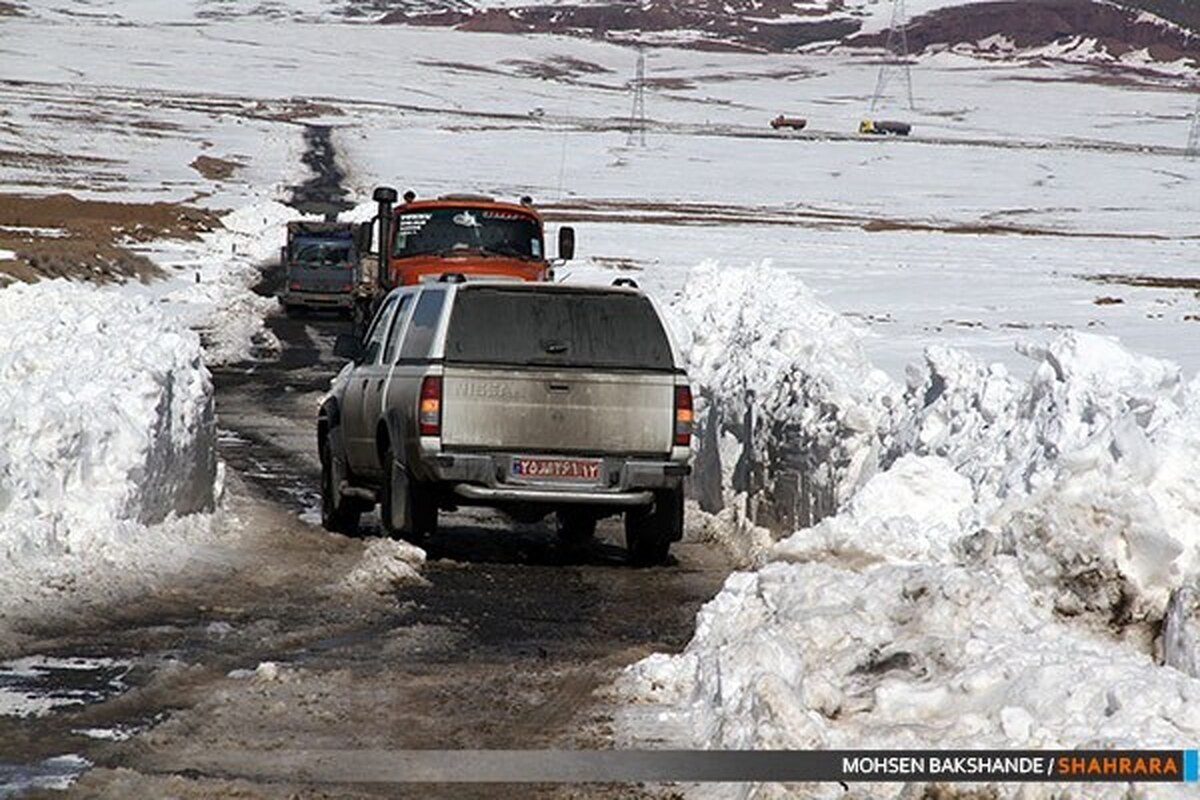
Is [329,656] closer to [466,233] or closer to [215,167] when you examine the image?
[466,233]

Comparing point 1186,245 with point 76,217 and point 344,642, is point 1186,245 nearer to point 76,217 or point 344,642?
point 76,217

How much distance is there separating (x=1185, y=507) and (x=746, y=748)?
280cm

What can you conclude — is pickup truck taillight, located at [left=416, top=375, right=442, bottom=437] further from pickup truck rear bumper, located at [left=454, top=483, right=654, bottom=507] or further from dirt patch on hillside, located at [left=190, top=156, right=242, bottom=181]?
dirt patch on hillside, located at [left=190, top=156, right=242, bottom=181]

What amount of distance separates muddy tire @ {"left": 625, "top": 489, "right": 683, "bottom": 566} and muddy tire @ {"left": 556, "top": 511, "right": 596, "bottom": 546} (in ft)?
2.15

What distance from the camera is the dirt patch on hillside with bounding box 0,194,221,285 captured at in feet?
139

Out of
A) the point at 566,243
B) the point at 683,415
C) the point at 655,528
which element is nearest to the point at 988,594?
the point at 683,415

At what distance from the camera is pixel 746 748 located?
275 inches

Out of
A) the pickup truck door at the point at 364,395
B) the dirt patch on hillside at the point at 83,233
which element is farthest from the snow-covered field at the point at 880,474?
the dirt patch on hillside at the point at 83,233

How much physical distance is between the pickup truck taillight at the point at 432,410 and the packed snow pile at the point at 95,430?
5.67ft

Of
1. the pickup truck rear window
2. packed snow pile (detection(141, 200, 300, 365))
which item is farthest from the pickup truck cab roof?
Answer: packed snow pile (detection(141, 200, 300, 365))

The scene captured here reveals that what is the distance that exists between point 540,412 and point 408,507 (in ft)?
3.79

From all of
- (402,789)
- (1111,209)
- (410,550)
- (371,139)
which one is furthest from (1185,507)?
(371,139)

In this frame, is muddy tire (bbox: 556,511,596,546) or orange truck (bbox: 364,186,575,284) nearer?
muddy tire (bbox: 556,511,596,546)

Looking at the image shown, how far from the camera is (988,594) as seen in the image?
8117mm
